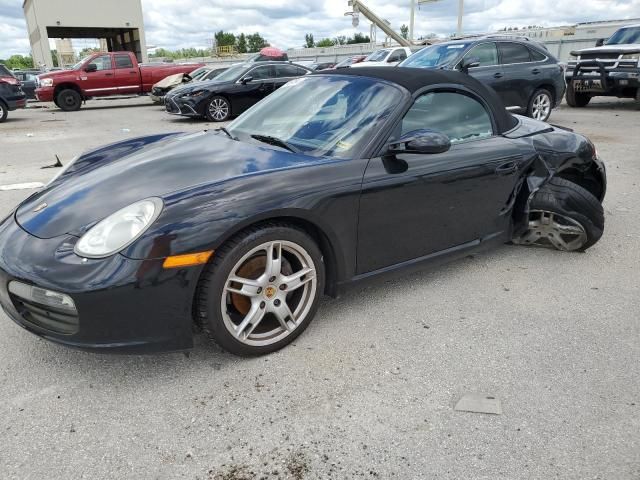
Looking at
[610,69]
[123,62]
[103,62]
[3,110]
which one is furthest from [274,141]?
[123,62]

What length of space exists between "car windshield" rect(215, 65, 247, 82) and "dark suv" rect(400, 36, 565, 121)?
4.40m

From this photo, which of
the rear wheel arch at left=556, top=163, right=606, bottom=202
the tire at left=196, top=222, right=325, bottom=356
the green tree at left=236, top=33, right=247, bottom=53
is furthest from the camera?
the green tree at left=236, top=33, right=247, bottom=53

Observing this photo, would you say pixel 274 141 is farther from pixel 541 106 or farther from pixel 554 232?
pixel 541 106

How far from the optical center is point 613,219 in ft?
16.2

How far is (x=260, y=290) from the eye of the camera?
258cm

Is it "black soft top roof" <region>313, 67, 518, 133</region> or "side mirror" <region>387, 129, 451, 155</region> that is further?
"black soft top roof" <region>313, 67, 518, 133</region>

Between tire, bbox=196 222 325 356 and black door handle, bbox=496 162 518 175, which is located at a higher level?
black door handle, bbox=496 162 518 175

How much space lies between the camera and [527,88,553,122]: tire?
10.5 metres

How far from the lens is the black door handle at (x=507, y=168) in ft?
11.3

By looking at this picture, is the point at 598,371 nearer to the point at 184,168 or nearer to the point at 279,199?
the point at 279,199

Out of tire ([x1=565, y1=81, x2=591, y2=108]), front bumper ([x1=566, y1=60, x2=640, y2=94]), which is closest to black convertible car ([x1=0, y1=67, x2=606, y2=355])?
front bumper ([x1=566, y1=60, x2=640, y2=94])

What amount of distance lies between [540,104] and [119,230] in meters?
10.3

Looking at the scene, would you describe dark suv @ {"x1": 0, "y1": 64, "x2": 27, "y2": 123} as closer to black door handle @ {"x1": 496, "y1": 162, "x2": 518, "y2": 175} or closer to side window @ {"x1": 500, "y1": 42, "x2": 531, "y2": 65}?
side window @ {"x1": 500, "y1": 42, "x2": 531, "y2": 65}

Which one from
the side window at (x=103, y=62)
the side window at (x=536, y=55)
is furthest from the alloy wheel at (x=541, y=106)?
the side window at (x=103, y=62)
